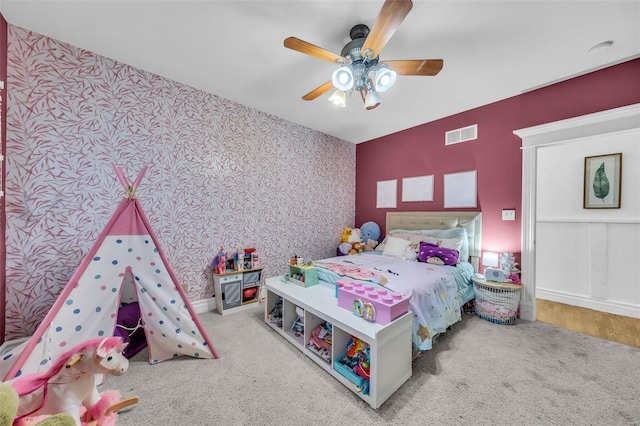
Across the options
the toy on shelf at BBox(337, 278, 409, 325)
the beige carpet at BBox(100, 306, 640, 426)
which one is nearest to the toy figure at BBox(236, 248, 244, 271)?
the beige carpet at BBox(100, 306, 640, 426)

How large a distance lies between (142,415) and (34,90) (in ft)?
8.63

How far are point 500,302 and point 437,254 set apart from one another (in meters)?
0.77

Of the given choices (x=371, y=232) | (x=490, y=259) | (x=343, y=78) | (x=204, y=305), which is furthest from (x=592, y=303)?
(x=204, y=305)

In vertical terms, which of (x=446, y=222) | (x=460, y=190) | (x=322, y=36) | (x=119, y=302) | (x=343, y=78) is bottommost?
(x=119, y=302)

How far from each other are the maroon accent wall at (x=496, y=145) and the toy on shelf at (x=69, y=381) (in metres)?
3.68

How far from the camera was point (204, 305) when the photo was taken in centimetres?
279

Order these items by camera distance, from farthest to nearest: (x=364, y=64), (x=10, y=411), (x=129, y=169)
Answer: (x=129, y=169)
(x=364, y=64)
(x=10, y=411)

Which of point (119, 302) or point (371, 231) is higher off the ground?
point (371, 231)

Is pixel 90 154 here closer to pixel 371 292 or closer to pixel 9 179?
pixel 9 179

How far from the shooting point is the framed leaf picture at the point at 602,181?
2828 millimetres

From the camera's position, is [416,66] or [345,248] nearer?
[416,66]

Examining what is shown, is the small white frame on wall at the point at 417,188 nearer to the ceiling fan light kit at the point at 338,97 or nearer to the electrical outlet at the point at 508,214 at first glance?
the electrical outlet at the point at 508,214

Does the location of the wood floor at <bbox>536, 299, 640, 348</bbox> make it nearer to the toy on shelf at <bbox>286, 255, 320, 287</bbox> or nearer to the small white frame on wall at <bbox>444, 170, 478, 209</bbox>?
the small white frame on wall at <bbox>444, 170, 478, 209</bbox>

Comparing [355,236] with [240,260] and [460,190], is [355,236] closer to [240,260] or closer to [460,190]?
[460,190]
